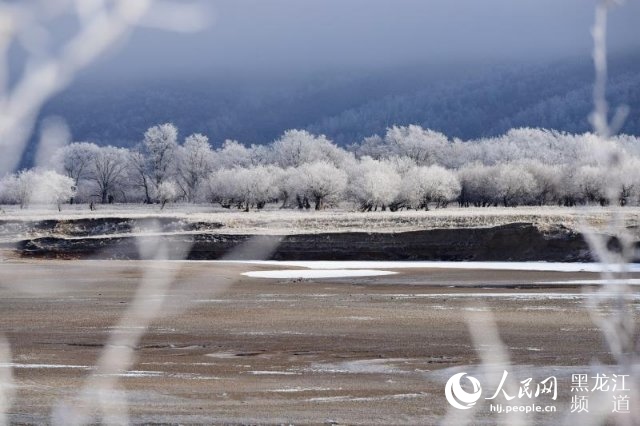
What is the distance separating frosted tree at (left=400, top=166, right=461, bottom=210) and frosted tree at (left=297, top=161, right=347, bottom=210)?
7.18 meters

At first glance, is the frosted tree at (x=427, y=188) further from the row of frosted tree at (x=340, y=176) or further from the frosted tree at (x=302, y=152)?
the frosted tree at (x=302, y=152)

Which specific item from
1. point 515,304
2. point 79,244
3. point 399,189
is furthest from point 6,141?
point 399,189

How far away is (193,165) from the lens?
130625mm

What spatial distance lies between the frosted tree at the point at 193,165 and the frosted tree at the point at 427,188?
101ft

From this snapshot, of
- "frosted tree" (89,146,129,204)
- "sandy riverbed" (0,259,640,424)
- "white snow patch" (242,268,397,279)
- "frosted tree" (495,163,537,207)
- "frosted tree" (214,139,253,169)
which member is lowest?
"white snow patch" (242,268,397,279)

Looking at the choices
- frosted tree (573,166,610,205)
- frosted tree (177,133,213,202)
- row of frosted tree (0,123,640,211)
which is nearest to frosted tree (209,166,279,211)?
row of frosted tree (0,123,640,211)

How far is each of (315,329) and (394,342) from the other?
2562 mm

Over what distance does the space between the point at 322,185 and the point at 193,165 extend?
106 ft

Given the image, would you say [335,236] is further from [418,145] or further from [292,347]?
[418,145]

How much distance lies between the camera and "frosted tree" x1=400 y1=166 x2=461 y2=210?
101188mm

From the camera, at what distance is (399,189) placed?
334 ft

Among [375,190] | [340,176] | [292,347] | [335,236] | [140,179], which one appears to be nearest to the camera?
[292,347]

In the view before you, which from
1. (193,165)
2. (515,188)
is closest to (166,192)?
(193,165)

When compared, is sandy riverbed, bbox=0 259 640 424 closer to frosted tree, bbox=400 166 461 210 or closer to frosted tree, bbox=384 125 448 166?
frosted tree, bbox=400 166 461 210
